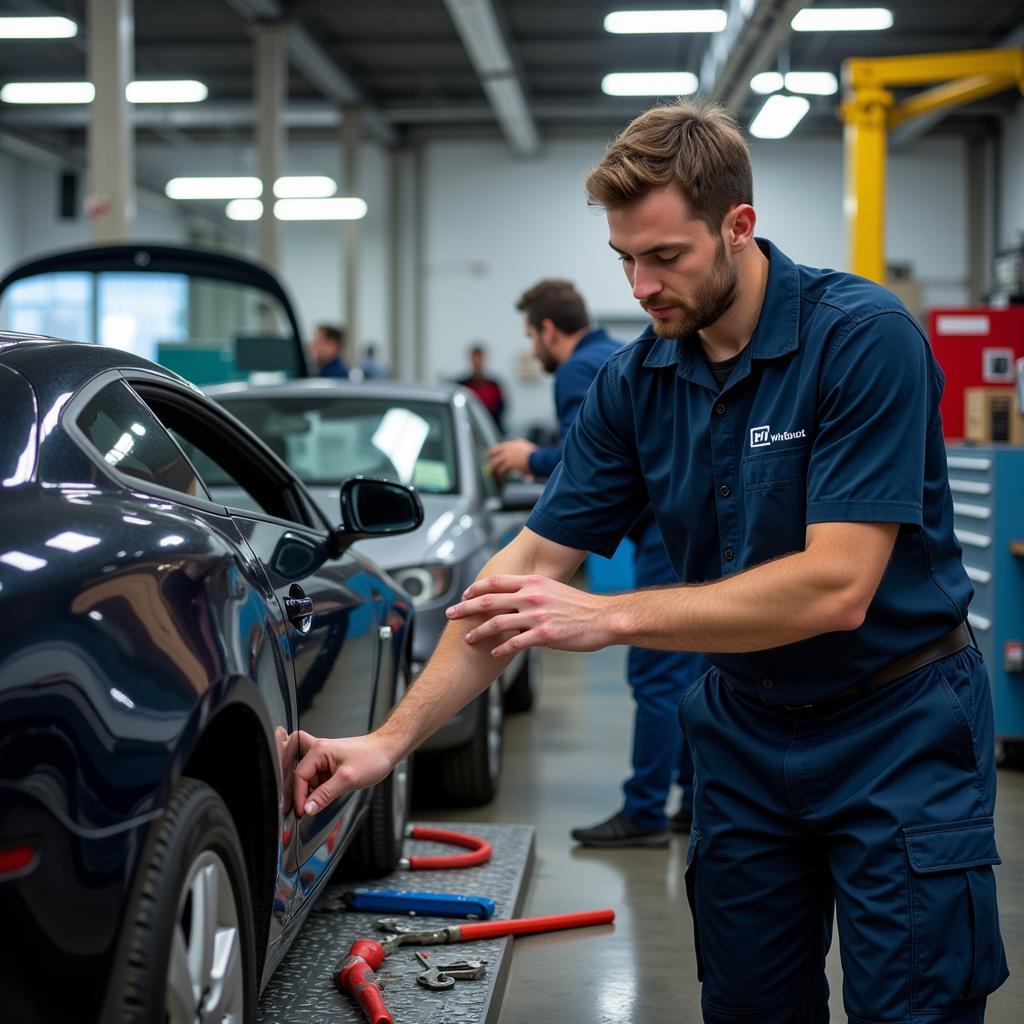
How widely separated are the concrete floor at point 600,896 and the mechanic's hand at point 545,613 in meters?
1.50

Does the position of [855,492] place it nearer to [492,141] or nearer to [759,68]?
[759,68]

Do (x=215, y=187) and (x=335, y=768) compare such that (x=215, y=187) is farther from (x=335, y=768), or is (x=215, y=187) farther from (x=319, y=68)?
(x=335, y=768)

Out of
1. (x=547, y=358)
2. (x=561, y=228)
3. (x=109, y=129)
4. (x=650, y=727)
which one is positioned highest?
(x=561, y=228)

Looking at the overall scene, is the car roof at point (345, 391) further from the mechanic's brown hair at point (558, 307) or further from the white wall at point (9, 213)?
the white wall at point (9, 213)

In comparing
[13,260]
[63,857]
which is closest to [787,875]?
[63,857]

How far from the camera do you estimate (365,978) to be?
2898mm

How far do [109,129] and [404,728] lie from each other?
8577mm

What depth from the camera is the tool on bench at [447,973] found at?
118 inches

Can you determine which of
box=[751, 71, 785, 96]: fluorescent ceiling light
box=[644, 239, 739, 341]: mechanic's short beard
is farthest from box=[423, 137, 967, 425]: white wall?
Answer: box=[644, 239, 739, 341]: mechanic's short beard

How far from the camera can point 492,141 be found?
67.5 feet

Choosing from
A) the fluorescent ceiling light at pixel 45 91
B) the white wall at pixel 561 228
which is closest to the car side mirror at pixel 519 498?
the fluorescent ceiling light at pixel 45 91

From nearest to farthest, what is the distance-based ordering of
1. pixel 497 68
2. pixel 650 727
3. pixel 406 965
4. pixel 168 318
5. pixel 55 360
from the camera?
pixel 55 360
pixel 406 965
pixel 650 727
pixel 497 68
pixel 168 318

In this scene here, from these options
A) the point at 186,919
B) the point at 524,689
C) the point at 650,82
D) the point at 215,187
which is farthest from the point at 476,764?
the point at 215,187

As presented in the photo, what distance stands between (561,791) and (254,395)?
193 centimetres
